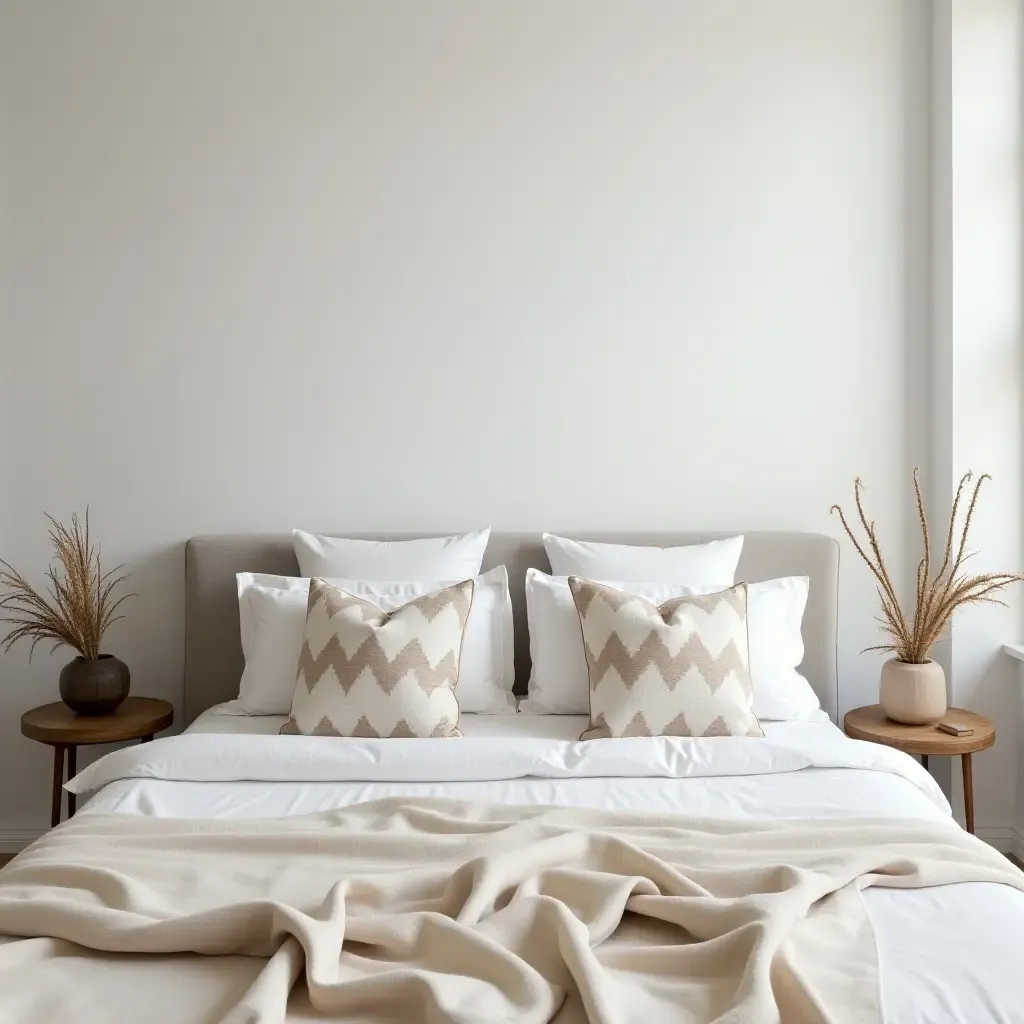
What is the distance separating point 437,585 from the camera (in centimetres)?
314

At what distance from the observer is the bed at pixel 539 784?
1.50 m

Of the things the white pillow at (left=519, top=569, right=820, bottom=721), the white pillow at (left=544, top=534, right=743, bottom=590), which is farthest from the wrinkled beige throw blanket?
the white pillow at (left=544, top=534, right=743, bottom=590)

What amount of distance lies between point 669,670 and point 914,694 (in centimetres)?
91

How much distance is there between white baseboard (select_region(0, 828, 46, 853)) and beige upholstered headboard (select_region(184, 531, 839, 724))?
727 mm

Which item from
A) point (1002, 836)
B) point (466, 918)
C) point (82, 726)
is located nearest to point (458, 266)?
point (82, 726)

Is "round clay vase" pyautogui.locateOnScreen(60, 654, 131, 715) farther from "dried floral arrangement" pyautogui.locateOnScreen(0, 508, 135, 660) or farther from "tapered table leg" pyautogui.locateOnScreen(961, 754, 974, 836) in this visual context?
"tapered table leg" pyautogui.locateOnScreen(961, 754, 974, 836)

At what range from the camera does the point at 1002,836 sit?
3.49 metres

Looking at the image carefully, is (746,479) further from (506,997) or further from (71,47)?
(71,47)

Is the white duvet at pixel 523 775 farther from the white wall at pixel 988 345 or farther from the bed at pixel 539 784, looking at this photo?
the white wall at pixel 988 345

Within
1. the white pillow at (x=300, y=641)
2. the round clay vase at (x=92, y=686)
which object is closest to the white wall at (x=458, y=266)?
the round clay vase at (x=92, y=686)

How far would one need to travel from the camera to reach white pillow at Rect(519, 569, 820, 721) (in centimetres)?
303

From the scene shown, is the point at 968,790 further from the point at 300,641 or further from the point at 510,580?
the point at 300,641

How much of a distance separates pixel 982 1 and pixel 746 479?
1.68 meters

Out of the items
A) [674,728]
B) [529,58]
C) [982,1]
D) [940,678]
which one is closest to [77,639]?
[674,728]
